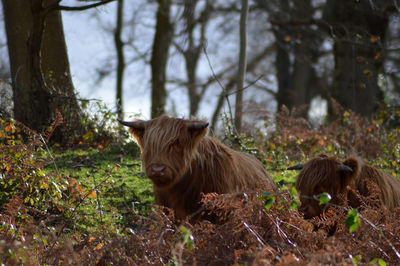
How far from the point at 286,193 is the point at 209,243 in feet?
2.60

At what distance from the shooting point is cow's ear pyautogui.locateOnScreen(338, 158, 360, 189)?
552cm

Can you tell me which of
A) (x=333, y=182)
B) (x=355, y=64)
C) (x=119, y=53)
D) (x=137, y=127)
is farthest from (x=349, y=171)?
(x=119, y=53)

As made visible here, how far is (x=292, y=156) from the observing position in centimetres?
1050

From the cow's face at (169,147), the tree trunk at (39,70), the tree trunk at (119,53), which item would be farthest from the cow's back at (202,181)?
the tree trunk at (119,53)

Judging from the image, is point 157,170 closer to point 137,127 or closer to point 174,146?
point 174,146

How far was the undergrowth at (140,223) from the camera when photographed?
341 cm

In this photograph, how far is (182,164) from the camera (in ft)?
16.2

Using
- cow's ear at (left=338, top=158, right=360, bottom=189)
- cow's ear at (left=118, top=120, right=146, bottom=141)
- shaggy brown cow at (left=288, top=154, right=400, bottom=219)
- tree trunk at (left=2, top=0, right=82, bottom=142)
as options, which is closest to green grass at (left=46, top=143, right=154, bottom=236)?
cow's ear at (left=118, top=120, right=146, bottom=141)

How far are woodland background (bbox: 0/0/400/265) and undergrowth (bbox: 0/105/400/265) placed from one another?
0.02m

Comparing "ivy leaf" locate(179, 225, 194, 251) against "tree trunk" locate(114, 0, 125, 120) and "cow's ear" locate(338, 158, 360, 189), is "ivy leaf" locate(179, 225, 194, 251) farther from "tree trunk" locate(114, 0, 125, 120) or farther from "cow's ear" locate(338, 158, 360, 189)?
"tree trunk" locate(114, 0, 125, 120)

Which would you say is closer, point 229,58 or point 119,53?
point 119,53

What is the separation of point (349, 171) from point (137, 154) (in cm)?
522

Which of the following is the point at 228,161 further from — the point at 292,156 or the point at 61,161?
the point at 292,156

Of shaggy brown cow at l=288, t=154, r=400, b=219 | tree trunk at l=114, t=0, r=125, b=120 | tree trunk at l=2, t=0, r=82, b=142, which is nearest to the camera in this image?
shaggy brown cow at l=288, t=154, r=400, b=219
